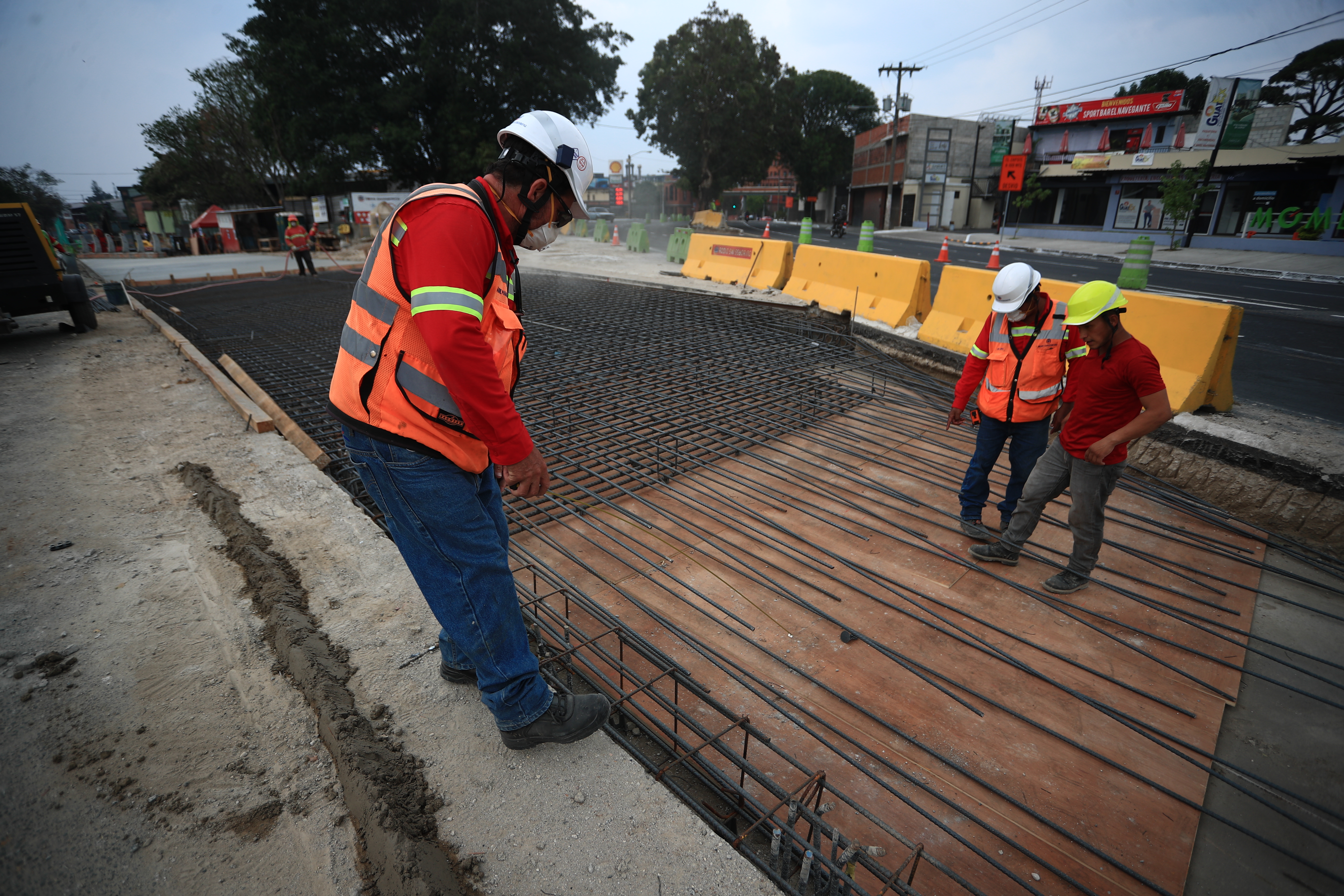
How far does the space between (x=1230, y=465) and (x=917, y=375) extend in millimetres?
2688

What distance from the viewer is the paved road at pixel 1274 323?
5973 mm

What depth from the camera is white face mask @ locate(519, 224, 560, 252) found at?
1906mm

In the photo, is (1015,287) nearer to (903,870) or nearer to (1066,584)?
(1066,584)

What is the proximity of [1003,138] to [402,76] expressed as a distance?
34.4m

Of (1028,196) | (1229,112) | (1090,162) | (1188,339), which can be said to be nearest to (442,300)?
(1188,339)

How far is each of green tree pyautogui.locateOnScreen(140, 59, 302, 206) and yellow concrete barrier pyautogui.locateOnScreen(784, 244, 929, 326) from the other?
29747 millimetres

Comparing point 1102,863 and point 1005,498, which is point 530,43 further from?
point 1102,863

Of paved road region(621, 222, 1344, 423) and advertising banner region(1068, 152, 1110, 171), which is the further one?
advertising banner region(1068, 152, 1110, 171)

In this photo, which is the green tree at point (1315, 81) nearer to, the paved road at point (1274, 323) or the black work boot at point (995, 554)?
the paved road at point (1274, 323)

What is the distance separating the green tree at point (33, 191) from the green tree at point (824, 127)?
48634mm

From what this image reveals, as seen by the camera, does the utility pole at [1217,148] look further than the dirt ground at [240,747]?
Yes

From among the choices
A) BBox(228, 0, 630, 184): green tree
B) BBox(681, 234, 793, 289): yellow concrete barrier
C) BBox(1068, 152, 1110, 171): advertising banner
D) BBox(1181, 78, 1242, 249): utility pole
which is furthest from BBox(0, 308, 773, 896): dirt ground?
BBox(1068, 152, 1110, 171): advertising banner

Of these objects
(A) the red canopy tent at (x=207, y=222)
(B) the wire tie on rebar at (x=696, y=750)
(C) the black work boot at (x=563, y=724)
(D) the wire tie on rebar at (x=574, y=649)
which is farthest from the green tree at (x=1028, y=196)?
(A) the red canopy tent at (x=207, y=222)

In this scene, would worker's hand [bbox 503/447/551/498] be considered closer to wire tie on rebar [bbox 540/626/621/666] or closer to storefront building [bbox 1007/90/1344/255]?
wire tie on rebar [bbox 540/626/621/666]
